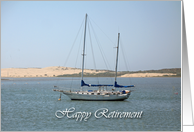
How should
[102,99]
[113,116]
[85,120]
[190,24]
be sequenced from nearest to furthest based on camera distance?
[190,24]
[85,120]
[113,116]
[102,99]

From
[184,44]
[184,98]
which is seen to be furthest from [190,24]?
[184,98]

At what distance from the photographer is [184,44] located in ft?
40.2

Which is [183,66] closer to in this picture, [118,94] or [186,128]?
[186,128]

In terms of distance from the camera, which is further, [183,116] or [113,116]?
[113,116]

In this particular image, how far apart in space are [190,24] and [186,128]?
5.24m

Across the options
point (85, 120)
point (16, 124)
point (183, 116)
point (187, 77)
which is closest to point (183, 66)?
point (187, 77)

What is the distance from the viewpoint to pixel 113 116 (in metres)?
18.4

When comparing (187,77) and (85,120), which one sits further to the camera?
(85,120)

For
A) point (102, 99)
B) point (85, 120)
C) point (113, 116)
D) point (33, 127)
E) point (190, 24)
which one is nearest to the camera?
point (190, 24)

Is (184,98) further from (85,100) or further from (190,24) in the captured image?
(85,100)

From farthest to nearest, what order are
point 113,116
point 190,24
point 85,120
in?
1. point 113,116
2. point 85,120
3. point 190,24

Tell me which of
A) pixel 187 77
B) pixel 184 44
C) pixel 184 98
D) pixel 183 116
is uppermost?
pixel 184 44

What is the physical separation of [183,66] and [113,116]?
7817 millimetres

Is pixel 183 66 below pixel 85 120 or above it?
above
